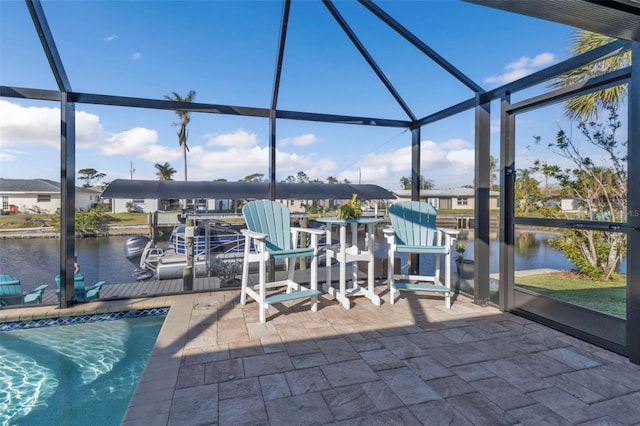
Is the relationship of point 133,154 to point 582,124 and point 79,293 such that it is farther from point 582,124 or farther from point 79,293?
point 582,124

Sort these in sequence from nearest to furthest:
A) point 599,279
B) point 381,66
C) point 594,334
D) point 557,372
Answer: point 557,372 → point 594,334 → point 599,279 → point 381,66

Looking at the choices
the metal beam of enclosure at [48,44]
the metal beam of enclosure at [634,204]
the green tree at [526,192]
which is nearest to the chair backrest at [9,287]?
the metal beam of enclosure at [48,44]

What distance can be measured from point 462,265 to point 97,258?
26.8 feet

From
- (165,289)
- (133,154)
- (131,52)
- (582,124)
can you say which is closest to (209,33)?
(131,52)

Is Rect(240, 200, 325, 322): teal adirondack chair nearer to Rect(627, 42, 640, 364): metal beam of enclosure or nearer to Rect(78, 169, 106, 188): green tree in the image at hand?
Rect(627, 42, 640, 364): metal beam of enclosure

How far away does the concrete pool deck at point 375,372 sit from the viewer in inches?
62.2

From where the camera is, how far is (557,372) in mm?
1981

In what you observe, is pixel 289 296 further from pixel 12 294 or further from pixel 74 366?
pixel 12 294

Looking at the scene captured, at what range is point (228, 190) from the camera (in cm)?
606

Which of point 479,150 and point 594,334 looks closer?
point 594,334

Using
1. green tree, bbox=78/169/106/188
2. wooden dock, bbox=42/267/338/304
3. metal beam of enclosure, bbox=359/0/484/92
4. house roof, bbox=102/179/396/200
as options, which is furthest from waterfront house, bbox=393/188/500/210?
green tree, bbox=78/169/106/188

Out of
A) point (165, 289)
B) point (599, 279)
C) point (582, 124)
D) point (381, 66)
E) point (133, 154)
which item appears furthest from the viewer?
point (133, 154)

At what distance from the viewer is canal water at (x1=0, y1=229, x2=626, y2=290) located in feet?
11.5

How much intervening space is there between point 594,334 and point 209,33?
4939 millimetres
